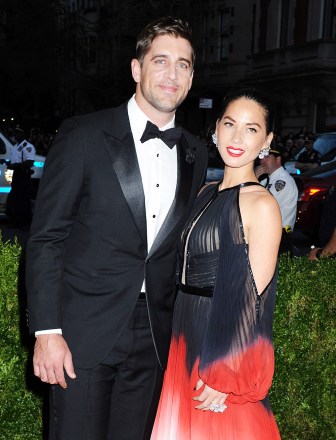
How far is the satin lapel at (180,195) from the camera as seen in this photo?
303 centimetres

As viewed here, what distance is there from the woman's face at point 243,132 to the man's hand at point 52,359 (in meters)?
1.13

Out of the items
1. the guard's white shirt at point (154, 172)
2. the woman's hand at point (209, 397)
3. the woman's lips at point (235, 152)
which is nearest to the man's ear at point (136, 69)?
the guard's white shirt at point (154, 172)

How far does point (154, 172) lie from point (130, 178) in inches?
6.0

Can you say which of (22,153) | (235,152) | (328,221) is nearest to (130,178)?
(235,152)

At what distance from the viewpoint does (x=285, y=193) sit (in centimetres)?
784

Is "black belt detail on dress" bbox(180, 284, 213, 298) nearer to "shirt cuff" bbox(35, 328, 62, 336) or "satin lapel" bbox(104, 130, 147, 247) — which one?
"satin lapel" bbox(104, 130, 147, 247)

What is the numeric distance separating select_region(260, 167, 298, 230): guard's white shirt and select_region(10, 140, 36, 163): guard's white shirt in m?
7.92

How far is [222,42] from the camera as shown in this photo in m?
36.6

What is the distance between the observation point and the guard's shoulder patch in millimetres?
7852

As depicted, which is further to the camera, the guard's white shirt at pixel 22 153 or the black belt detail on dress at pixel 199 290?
the guard's white shirt at pixel 22 153

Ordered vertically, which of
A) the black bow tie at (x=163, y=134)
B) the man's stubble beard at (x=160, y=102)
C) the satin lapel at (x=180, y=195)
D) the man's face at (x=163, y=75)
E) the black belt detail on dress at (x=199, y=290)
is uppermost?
the man's face at (x=163, y=75)

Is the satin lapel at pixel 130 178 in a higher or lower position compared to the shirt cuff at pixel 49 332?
higher

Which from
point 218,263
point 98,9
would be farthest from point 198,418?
point 98,9

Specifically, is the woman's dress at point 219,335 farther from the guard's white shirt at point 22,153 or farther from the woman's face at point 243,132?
the guard's white shirt at point 22,153
